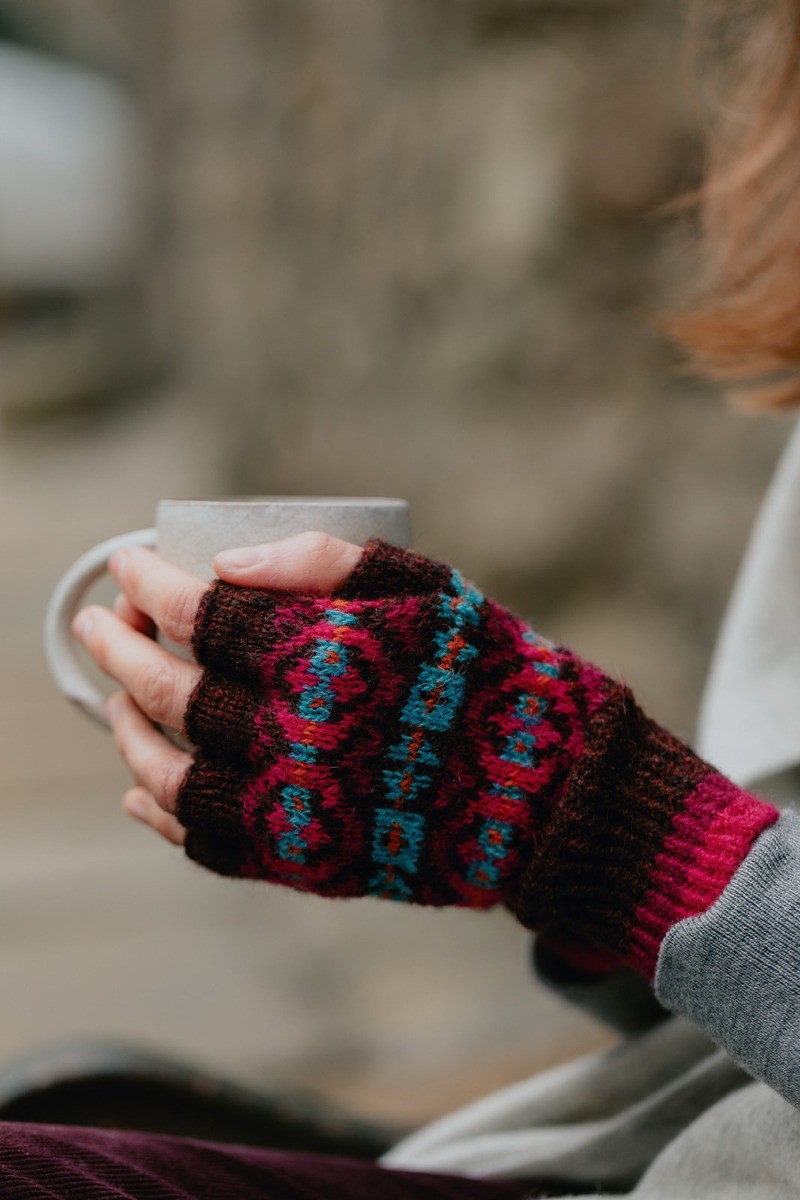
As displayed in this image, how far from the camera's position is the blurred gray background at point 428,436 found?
1.77 metres

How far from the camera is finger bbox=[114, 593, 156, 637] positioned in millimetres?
568

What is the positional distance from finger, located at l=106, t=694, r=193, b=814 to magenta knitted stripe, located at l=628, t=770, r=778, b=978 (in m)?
0.24

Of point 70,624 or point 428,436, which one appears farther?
point 428,436

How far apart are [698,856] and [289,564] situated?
0.78 ft

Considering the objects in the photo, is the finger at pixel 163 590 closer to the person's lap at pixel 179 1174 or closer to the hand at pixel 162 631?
the hand at pixel 162 631

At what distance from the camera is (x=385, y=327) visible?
223 cm

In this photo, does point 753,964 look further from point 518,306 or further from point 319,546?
point 518,306

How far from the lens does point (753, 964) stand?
0.46m

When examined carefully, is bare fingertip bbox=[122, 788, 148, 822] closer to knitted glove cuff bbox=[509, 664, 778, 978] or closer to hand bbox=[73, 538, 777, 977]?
hand bbox=[73, 538, 777, 977]

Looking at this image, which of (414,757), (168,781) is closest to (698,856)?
(414,757)

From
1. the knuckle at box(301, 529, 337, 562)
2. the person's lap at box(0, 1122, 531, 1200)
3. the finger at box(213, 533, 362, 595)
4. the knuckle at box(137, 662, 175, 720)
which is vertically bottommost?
the person's lap at box(0, 1122, 531, 1200)

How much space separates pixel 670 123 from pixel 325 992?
1671 millimetres

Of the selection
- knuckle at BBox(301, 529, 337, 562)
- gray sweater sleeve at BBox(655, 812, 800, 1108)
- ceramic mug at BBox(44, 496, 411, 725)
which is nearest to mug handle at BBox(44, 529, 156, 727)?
ceramic mug at BBox(44, 496, 411, 725)

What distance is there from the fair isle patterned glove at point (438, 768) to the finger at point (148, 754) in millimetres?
17
